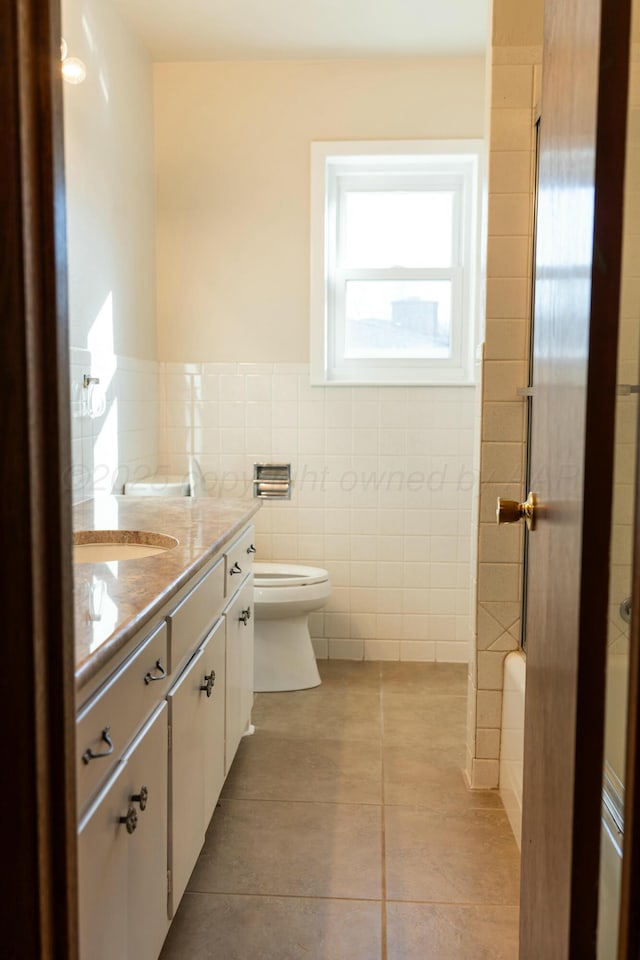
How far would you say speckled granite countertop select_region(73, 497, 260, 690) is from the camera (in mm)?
1320

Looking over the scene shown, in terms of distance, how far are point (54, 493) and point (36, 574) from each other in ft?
0.25

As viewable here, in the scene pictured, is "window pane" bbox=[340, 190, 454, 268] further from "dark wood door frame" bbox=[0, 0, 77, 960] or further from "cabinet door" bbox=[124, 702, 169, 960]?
"dark wood door frame" bbox=[0, 0, 77, 960]

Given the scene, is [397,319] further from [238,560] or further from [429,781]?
[429,781]

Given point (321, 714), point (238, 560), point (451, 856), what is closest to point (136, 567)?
point (238, 560)

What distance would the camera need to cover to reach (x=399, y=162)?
157 inches

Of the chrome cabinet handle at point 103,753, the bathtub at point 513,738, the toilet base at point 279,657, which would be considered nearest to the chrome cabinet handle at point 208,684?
the chrome cabinet handle at point 103,753

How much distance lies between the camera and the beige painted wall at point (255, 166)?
388cm

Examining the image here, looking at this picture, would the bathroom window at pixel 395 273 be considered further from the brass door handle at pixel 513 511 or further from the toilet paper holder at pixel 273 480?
the brass door handle at pixel 513 511

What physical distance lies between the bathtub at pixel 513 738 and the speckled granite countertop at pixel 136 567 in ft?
3.08

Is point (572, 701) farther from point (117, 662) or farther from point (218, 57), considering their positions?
point (218, 57)

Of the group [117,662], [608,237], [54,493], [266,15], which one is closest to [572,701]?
[608,237]

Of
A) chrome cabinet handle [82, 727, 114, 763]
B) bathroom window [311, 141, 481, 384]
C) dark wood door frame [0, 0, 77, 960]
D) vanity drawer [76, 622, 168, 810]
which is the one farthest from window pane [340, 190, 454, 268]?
dark wood door frame [0, 0, 77, 960]

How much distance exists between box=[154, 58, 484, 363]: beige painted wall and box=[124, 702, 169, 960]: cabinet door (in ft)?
8.53

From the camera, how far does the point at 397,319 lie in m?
4.14
